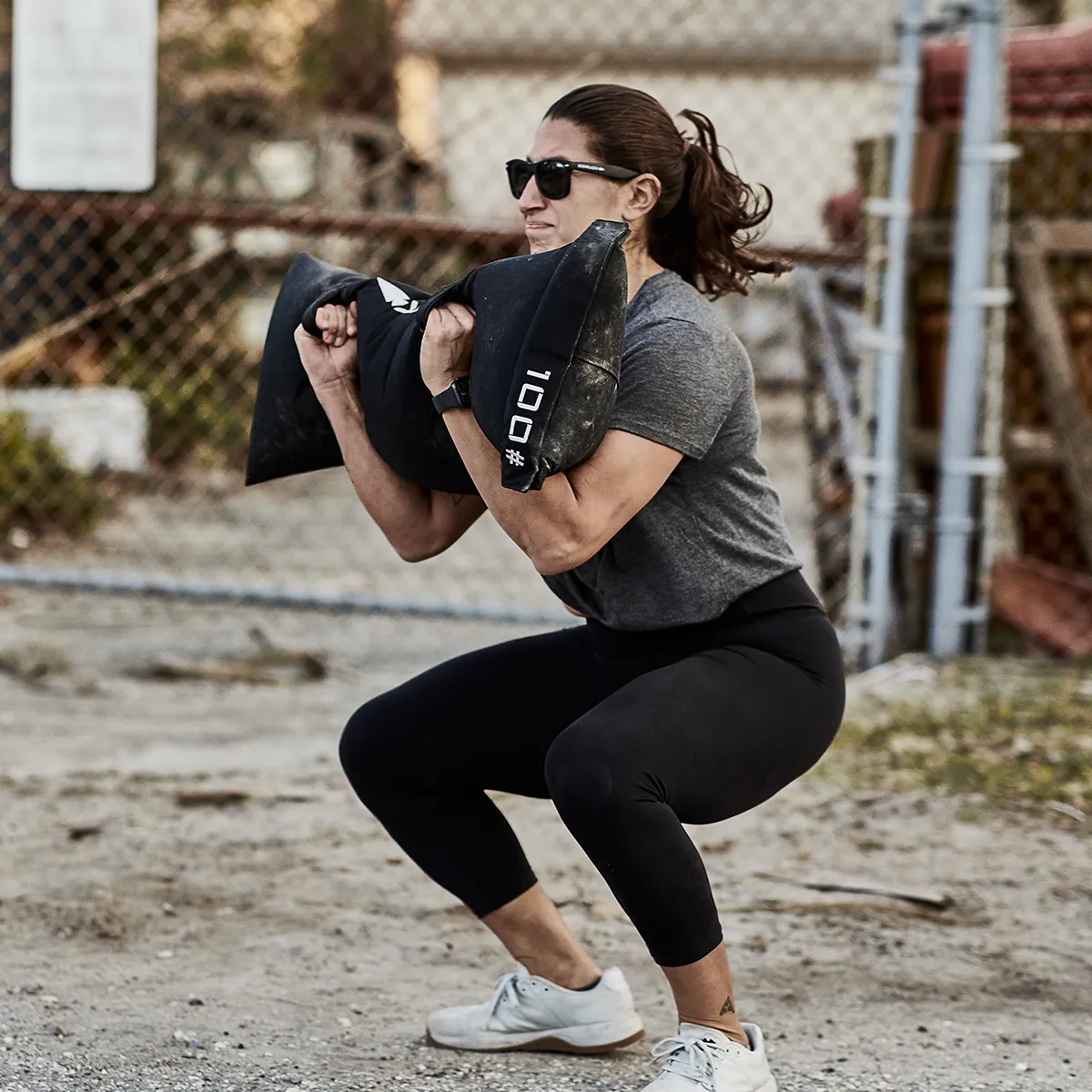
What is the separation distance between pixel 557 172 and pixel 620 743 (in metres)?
0.91

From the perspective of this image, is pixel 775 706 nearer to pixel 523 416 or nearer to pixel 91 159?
pixel 523 416

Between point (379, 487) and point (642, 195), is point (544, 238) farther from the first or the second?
point (379, 487)

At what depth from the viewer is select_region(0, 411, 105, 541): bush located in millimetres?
8109

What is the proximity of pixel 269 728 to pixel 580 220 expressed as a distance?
2.81 m

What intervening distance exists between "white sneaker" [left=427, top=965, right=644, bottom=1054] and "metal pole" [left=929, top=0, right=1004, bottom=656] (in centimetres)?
301

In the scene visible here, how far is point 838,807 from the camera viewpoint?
4.30 meters

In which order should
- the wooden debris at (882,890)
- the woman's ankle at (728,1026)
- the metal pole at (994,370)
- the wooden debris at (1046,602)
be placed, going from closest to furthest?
the woman's ankle at (728,1026), the wooden debris at (882,890), the metal pole at (994,370), the wooden debris at (1046,602)

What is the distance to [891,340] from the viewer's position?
5.44 meters

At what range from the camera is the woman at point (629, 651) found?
241cm

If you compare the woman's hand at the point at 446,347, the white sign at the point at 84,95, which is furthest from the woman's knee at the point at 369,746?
the white sign at the point at 84,95

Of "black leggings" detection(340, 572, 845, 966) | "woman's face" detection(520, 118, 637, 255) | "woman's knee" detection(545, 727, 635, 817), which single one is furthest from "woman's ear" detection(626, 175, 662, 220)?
"woman's knee" detection(545, 727, 635, 817)

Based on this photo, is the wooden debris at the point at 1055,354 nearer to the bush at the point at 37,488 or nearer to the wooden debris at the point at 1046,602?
the wooden debris at the point at 1046,602

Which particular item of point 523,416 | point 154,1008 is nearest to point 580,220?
point 523,416

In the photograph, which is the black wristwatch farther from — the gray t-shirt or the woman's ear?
the woman's ear
